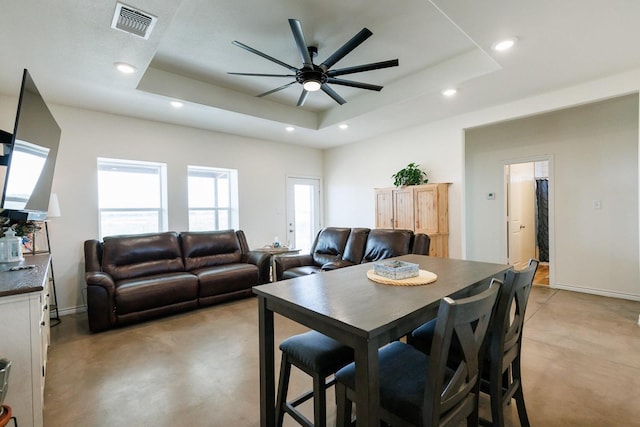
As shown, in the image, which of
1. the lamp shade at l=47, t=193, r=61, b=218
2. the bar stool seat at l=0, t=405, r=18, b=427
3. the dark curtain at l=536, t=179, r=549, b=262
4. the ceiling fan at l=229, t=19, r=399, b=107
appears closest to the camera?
the bar stool seat at l=0, t=405, r=18, b=427

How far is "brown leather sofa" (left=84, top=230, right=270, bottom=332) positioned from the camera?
10.8 ft

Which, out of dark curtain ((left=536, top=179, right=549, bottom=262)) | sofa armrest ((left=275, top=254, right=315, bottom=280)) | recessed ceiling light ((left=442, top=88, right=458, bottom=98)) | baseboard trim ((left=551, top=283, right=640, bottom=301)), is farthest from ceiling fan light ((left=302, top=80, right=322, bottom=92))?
dark curtain ((left=536, top=179, right=549, bottom=262))

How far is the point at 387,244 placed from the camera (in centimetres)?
390

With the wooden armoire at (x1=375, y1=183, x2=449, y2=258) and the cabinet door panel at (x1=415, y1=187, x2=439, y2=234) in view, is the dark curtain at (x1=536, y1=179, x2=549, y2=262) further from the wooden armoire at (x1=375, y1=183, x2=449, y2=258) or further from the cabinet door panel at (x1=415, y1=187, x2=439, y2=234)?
the cabinet door panel at (x1=415, y1=187, x2=439, y2=234)

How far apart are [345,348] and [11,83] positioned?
431cm

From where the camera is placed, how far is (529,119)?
479 cm

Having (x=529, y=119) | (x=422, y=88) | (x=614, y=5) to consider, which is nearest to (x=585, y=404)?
(x=614, y=5)

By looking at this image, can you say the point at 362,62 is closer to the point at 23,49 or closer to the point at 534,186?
the point at 23,49

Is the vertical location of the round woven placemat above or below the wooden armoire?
below

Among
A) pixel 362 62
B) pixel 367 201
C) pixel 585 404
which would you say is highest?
pixel 362 62

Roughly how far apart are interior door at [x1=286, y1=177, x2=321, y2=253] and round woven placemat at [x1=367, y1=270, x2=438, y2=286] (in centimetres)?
446

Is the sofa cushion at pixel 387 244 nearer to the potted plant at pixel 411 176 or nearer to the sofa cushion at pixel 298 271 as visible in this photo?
the sofa cushion at pixel 298 271

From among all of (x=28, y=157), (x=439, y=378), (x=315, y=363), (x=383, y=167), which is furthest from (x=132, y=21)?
(x=383, y=167)

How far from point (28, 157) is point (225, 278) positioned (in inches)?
99.9
